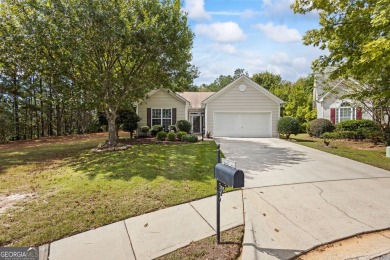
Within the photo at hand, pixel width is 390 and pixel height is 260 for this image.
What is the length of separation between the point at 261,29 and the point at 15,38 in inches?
453

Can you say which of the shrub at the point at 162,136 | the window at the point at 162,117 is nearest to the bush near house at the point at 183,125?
the window at the point at 162,117

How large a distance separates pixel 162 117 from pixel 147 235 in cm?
1683

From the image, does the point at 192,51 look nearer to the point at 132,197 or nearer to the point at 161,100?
the point at 161,100

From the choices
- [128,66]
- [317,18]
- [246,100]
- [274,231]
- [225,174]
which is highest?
[317,18]

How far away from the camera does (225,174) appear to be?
10.7 ft

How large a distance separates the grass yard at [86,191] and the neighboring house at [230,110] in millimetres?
10710

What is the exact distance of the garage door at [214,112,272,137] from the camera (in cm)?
2003

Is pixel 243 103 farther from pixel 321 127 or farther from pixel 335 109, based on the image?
pixel 335 109

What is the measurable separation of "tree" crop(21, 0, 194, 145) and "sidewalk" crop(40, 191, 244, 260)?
9.02 meters

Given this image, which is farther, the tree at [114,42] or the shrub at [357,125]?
the shrub at [357,125]

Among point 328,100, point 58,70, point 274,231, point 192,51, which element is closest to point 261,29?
point 192,51

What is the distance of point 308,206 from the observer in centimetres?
488

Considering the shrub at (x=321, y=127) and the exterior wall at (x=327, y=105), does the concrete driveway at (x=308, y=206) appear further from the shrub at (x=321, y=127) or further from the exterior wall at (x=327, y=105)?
the exterior wall at (x=327, y=105)

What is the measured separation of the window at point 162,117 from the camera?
20.3m
